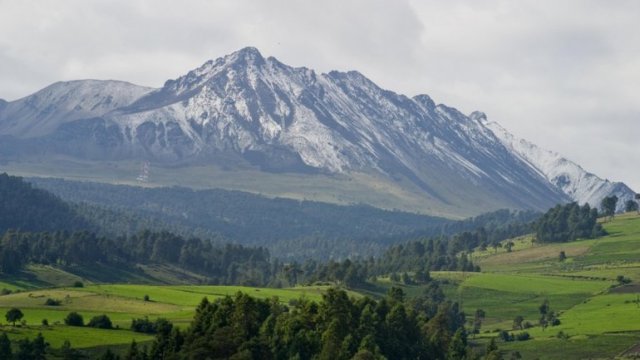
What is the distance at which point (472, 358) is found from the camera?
144 metres

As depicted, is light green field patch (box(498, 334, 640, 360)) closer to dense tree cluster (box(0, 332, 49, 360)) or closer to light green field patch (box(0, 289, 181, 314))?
light green field patch (box(0, 289, 181, 314))

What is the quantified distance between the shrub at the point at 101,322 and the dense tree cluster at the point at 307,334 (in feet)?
62.5

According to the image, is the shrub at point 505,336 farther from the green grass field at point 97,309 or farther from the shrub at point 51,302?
the shrub at point 51,302

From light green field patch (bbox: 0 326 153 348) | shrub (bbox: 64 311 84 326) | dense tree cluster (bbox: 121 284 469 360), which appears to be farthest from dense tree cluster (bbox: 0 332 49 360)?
shrub (bbox: 64 311 84 326)

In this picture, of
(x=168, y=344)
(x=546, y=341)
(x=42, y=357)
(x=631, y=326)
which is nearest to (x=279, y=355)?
(x=168, y=344)

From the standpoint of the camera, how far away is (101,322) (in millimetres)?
144875

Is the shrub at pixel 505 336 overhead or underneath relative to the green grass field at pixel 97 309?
underneath

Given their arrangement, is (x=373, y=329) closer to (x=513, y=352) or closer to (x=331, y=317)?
(x=331, y=317)

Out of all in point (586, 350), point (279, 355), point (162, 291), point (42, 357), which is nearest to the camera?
point (42, 357)

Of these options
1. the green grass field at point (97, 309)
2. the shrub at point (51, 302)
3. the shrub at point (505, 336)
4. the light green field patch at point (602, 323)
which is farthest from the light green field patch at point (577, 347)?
the shrub at point (51, 302)

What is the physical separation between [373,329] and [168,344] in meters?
33.2

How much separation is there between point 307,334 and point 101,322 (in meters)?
32.3

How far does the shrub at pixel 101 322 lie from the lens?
144 m

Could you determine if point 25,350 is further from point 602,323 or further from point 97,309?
point 602,323
